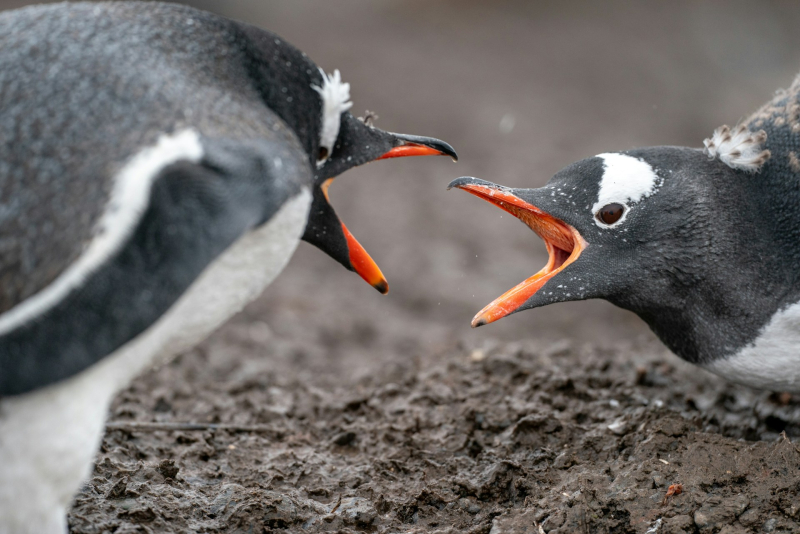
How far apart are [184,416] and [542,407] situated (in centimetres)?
168

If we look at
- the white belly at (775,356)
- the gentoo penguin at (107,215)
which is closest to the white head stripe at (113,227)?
the gentoo penguin at (107,215)

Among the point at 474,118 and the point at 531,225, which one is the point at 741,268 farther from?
the point at 474,118

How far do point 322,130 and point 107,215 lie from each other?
90 cm

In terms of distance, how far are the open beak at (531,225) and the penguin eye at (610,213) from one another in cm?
10

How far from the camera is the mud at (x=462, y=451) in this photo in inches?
93.7

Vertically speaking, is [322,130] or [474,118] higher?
[322,130]

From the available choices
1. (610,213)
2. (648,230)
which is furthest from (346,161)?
(648,230)

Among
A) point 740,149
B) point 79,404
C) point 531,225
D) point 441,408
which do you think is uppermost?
point 740,149

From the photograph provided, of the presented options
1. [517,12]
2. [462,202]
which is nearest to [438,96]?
[462,202]

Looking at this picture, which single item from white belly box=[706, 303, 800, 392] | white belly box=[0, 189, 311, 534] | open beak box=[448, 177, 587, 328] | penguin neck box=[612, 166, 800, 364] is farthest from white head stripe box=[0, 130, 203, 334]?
white belly box=[706, 303, 800, 392]

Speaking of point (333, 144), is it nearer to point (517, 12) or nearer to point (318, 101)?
point (318, 101)

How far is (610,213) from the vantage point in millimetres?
2586

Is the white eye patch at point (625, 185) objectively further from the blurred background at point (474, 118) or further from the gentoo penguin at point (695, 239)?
the blurred background at point (474, 118)

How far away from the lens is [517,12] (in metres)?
14.4
